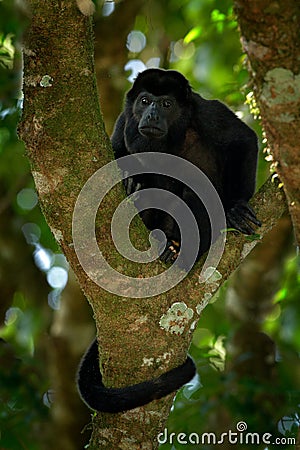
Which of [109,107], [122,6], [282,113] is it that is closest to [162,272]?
[282,113]

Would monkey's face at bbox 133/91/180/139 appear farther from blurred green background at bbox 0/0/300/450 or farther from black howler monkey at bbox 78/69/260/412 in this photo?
blurred green background at bbox 0/0/300/450

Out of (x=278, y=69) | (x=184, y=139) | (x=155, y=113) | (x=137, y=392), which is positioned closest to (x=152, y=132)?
(x=155, y=113)

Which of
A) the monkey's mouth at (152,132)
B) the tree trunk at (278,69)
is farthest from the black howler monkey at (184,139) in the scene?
the tree trunk at (278,69)

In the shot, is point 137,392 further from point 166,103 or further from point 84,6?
point 166,103

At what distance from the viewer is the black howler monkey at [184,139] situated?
Answer: 3.77 metres

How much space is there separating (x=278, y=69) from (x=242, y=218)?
4.28ft

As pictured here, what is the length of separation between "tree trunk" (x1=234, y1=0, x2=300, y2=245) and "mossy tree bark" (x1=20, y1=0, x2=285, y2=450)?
0.90m

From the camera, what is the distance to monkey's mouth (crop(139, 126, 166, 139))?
386cm

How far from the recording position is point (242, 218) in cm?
308

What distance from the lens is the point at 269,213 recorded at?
2.92 metres

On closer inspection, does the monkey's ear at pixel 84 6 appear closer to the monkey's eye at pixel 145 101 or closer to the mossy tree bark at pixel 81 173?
the mossy tree bark at pixel 81 173

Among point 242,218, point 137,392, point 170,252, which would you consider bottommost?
point 137,392

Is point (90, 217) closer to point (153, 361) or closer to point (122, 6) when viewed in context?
point (153, 361)

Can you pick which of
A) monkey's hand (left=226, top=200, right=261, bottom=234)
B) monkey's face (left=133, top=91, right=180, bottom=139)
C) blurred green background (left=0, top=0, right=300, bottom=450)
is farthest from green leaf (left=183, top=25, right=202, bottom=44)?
monkey's hand (left=226, top=200, right=261, bottom=234)
